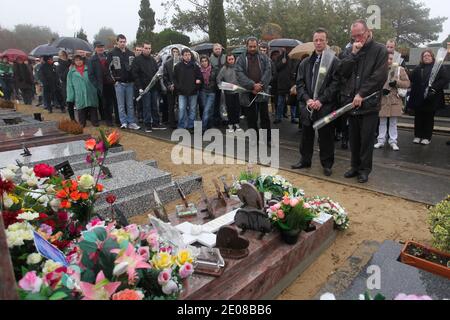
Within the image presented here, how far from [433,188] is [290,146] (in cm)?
267

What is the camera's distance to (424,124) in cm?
661

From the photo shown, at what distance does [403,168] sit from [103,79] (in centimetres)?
637

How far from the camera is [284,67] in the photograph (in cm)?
823

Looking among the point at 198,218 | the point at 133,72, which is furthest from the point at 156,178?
the point at 133,72

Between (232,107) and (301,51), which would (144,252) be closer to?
(232,107)

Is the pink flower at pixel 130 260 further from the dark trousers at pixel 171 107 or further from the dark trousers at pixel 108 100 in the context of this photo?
the dark trousers at pixel 108 100

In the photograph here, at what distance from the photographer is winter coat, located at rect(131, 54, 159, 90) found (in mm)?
7492

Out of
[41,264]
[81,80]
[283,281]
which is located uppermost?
[81,80]

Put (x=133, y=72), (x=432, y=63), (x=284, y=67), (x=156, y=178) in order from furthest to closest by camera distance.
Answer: (x=284, y=67) → (x=133, y=72) → (x=432, y=63) → (x=156, y=178)

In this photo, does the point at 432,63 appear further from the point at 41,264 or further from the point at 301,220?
the point at 41,264

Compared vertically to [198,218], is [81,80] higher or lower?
higher

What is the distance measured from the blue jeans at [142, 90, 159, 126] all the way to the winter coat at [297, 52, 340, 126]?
3974 mm

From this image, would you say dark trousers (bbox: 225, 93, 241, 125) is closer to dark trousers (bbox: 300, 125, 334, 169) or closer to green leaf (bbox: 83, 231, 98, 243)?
dark trousers (bbox: 300, 125, 334, 169)

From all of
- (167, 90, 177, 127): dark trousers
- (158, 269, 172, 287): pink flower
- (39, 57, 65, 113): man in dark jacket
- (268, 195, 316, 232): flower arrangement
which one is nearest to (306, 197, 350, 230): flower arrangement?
(268, 195, 316, 232): flower arrangement
